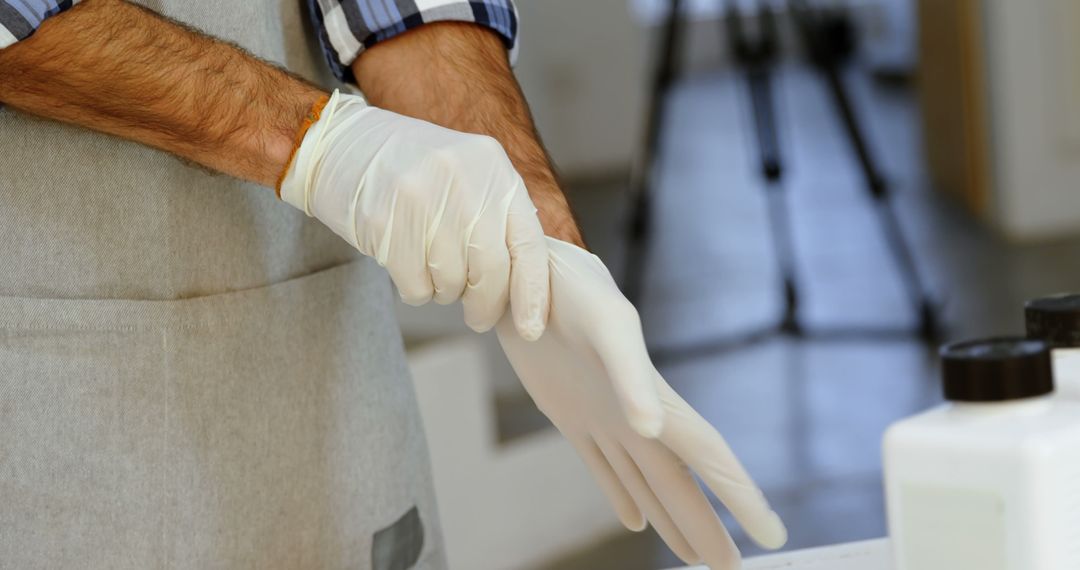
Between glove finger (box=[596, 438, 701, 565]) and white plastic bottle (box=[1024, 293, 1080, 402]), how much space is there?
0.24 meters

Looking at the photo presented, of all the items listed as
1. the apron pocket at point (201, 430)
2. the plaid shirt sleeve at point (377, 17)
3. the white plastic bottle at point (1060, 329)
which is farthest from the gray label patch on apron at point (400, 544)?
the white plastic bottle at point (1060, 329)

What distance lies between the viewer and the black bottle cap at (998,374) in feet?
1.46

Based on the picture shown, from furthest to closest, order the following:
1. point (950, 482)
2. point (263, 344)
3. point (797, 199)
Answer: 1. point (797, 199)
2. point (263, 344)
3. point (950, 482)

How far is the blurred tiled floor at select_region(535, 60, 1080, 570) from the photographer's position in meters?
2.64

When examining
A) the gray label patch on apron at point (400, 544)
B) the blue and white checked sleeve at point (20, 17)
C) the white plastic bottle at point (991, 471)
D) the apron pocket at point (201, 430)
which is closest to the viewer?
the white plastic bottle at point (991, 471)

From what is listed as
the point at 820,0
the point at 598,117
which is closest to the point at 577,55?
the point at 598,117

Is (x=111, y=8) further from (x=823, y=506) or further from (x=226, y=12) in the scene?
(x=823, y=506)

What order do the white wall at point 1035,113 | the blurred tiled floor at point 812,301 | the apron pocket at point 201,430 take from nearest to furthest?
the apron pocket at point 201,430, the blurred tiled floor at point 812,301, the white wall at point 1035,113

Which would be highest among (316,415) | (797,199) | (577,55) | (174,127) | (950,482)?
(174,127)

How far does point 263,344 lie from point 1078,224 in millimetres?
3789

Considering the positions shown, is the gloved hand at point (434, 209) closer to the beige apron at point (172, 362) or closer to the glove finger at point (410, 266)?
the glove finger at point (410, 266)

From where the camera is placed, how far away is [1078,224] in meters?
4.11

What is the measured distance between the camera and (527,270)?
27.2 inches

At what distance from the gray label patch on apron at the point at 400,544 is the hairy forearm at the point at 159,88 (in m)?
0.29
